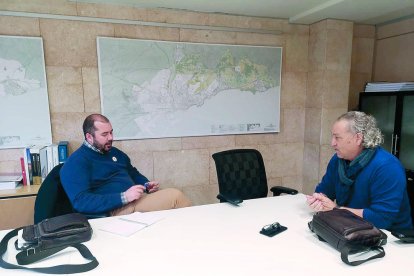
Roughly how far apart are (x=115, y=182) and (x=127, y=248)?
103cm

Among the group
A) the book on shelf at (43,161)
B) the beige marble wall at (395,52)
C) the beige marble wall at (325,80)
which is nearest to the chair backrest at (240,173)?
the beige marble wall at (325,80)

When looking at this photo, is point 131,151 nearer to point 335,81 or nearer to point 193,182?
A: point 193,182

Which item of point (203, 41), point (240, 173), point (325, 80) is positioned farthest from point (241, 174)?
point (325, 80)

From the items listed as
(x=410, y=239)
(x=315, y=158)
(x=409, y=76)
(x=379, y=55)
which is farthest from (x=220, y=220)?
(x=379, y=55)

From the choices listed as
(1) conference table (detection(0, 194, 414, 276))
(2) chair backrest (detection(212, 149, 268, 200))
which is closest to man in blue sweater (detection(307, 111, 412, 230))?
(1) conference table (detection(0, 194, 414, 276))

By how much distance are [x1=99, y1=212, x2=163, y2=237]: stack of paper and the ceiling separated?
210cm

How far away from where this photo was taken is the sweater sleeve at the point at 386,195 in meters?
1.60

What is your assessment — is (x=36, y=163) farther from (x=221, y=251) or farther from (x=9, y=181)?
(x=221, y=251)

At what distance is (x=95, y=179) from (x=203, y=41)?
1.89m

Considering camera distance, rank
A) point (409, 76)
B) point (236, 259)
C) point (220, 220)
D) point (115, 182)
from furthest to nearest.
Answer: point (409, 76)
point (115, 182)
point (220, 220)
point (236, 259)

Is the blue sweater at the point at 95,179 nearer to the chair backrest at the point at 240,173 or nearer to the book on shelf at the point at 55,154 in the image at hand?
the book on shelf at the point at 55,154

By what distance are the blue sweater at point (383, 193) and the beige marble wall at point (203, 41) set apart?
5.68ft

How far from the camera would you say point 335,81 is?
338 centimetres

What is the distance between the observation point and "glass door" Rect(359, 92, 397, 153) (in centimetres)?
316
